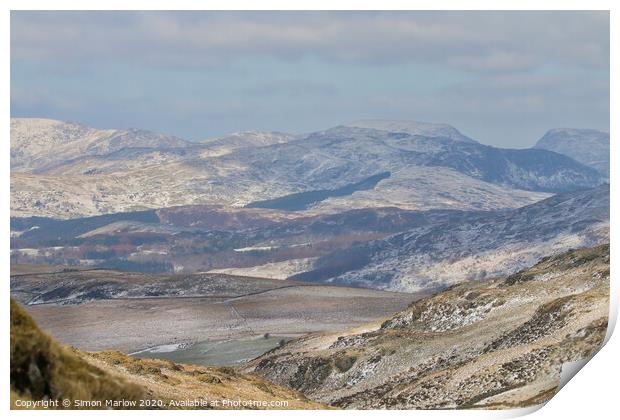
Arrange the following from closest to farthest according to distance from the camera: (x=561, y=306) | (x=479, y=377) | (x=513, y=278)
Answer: (x=479, y=377) < (x=561, y=306) < (x=513, y=278)

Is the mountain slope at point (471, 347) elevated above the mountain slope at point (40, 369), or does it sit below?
below

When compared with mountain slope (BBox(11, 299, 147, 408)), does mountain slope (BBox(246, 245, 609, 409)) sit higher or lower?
lower

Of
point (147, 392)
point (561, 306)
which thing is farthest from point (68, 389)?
point (561, 306)

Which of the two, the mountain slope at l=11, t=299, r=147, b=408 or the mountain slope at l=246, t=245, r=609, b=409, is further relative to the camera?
the mountain slope at l=246, t=245, r=609, b=409

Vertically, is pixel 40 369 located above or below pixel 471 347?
above

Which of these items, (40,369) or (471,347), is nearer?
(40,369)

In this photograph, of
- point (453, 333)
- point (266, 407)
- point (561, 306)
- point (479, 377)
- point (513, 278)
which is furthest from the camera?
point (513, 278)

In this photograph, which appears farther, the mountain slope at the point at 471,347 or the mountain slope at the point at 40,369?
the mountain slope at the point at 471,347
